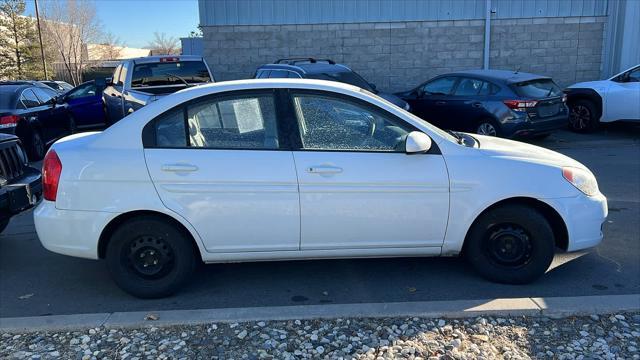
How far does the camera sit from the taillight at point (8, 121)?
9.53m

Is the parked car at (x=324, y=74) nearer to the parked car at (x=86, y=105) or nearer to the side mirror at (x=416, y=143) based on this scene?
the side mirror at (x=416, y=143)

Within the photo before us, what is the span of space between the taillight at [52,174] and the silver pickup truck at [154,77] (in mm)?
5406

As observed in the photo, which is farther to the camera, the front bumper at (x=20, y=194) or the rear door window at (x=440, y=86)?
the rear door window at (x=440, y=86)

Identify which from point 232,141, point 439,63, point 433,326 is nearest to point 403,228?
point 433,326

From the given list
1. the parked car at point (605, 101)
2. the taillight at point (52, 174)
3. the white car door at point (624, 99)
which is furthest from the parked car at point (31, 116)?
the white car door at point (624, 99)

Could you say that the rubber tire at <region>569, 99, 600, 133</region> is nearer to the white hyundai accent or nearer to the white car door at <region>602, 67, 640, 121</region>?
the white car door at <region>602, 67, 640, 121</region>

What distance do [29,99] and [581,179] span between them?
10.1m

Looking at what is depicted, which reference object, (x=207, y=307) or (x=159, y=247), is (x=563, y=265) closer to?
(x=207, y=307)

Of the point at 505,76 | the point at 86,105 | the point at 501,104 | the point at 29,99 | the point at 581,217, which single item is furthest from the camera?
the point at 86,105

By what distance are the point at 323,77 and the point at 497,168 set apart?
20.3 feet

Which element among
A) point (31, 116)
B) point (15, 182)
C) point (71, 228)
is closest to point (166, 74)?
point (31, 116)

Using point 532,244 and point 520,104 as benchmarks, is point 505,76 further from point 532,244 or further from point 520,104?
point 532,244

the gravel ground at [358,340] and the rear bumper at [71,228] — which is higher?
the rear bumper at [71,228]

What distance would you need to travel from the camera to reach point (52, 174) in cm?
397
